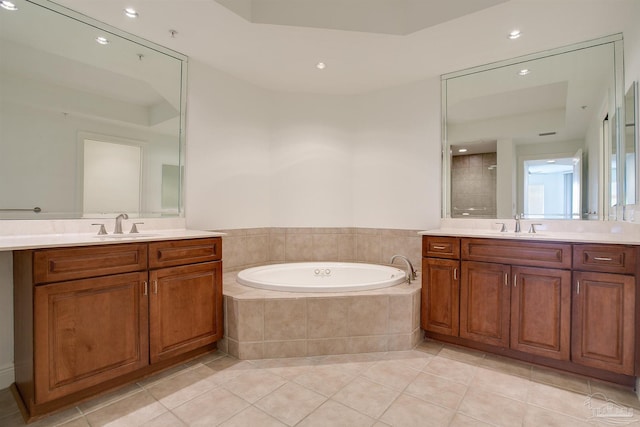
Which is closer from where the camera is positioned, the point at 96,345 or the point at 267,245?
the point at 96,345

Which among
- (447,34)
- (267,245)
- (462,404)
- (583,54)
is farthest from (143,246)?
(583,54)

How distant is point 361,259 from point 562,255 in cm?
189

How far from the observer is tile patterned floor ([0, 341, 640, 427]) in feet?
5.61

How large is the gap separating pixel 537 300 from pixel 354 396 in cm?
140

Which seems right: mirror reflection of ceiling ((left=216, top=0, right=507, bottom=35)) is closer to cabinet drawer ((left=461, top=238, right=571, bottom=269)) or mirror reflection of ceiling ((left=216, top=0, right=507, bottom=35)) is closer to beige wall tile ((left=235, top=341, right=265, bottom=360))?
cabinet drawer ((left=461, top=238, right=571, bottom=269))

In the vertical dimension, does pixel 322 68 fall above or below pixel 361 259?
above

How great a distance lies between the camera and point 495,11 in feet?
7.02

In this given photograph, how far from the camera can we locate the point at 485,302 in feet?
7.97

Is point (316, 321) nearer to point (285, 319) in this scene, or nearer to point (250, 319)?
point (285, 319)

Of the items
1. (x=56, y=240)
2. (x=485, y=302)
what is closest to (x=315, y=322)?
(x=485, y=302)

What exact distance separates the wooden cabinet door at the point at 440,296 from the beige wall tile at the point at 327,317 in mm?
718

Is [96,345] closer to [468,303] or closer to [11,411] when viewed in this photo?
[11,411]

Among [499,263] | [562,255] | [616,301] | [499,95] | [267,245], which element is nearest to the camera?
[616,301]

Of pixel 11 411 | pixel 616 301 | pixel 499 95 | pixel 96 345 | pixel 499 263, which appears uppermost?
pixel 499 95
